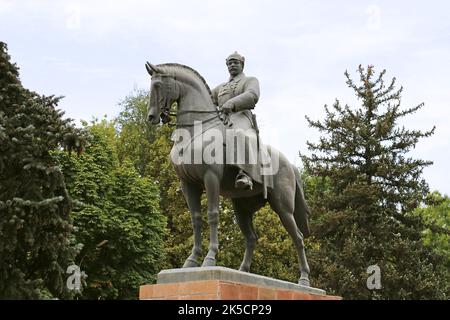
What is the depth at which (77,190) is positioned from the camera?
96.8ft

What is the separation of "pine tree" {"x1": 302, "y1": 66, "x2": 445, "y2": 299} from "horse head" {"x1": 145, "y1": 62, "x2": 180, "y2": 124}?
17561 mm

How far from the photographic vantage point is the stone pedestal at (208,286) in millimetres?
11281

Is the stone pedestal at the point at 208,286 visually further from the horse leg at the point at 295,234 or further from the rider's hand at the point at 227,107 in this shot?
the rider's hand at the point at 227,107

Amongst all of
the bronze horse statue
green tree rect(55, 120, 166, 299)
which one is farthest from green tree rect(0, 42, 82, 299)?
green tree rect(55, 120, 166, 299)

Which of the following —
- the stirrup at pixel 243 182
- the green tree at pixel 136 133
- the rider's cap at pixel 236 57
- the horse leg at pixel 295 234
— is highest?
the green tree at pixel 136 133

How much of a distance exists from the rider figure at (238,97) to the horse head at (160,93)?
37.9 inches

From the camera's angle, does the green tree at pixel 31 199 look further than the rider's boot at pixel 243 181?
Yes

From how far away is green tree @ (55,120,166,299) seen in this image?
95.3 ft

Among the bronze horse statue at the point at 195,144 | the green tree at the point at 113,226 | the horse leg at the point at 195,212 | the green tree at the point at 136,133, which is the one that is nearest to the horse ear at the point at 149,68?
the bronze horse statue at the point at 195,144

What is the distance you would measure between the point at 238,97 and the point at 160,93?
1.44 m

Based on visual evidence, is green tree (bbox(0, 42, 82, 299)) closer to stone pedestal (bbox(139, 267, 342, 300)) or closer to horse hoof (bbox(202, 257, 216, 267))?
stone pedestal (bbox(139, 267, 342, 300))

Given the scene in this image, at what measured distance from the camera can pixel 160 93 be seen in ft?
40.3

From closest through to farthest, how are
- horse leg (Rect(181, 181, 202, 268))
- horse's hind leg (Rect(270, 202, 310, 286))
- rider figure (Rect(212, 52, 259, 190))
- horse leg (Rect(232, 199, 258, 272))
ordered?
horse leg (Rect(181, 181, 202, 268))
rider figure (Rect(212, 52, 259, 190))
horse's hind leg (Rect(270, 202, 310, 286))
horse leg (Rect(232, 199, 258, 272))

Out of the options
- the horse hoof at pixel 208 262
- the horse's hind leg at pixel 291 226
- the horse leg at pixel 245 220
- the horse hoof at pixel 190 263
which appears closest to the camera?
the horse hoof at pixel 208 262
